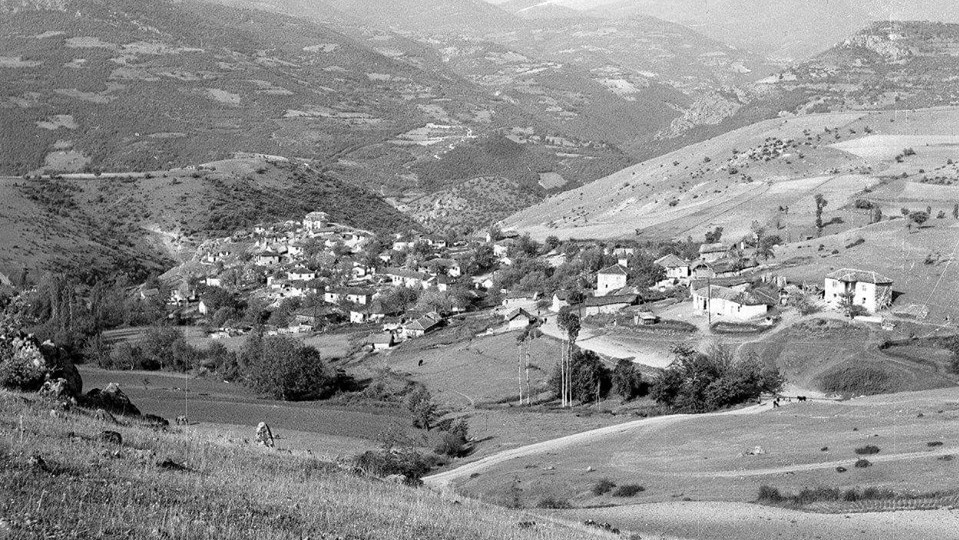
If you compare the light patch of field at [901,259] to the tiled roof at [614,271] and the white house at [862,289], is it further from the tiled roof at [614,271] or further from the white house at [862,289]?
the tiled roof at [614,271]

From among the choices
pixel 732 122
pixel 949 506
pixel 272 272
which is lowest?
pixel 949 506

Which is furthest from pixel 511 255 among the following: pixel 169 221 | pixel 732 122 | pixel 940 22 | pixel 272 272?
pixel 940 22

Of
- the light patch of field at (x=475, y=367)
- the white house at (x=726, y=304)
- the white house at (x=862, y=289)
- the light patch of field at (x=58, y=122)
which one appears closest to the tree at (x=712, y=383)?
the light patch of field at (x=475, y=367)

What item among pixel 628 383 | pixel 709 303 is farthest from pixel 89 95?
pixel 628 383

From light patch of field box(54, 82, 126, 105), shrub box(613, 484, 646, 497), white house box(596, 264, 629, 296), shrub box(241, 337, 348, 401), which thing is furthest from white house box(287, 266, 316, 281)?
light patch of field box(54, 82, 126, 105)

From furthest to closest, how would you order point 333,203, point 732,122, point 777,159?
point 732,122 → point 333,203 → point 777,159

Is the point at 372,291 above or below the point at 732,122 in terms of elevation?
below

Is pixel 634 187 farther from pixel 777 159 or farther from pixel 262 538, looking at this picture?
pixel 262 538

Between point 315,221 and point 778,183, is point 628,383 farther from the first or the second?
point 315,221
